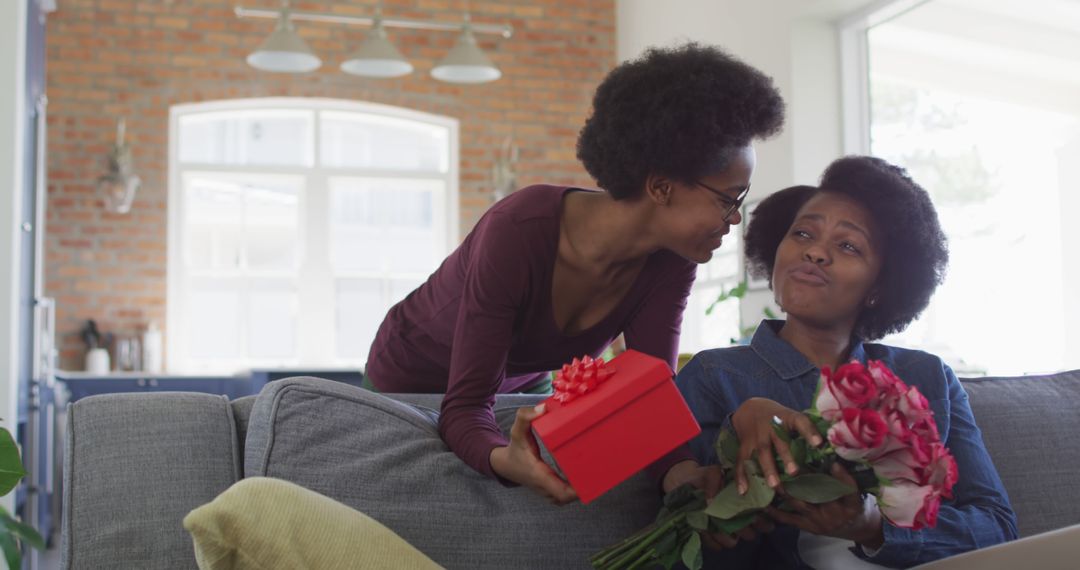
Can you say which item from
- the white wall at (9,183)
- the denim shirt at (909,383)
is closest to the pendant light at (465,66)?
the white wall at (9,183)

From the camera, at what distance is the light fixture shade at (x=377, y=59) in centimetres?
645

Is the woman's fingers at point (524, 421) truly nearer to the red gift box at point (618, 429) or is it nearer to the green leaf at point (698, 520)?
the red gift box at point (618, 429)

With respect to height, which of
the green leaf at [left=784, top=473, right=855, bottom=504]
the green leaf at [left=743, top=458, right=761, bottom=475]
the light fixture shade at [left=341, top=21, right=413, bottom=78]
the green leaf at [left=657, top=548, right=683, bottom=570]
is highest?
the light fixture shade at [left=341, top=21, right=413, bottom=78]

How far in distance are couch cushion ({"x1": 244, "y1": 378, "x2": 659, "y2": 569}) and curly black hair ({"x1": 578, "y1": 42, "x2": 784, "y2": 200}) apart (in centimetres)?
50

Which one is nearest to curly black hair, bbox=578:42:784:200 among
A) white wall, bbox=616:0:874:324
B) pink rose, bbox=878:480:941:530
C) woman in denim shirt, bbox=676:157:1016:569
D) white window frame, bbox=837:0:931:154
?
woman in denim shirt, bbox=676:157:1016:569

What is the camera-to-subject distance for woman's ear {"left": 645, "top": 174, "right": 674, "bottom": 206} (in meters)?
1.73

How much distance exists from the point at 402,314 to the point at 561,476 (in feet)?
2.51

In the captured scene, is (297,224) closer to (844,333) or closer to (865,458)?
(844,333)

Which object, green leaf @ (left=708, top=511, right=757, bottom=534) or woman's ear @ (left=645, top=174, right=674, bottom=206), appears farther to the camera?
woman's ear @ (left=645, top=174, right=674, bottom=206)

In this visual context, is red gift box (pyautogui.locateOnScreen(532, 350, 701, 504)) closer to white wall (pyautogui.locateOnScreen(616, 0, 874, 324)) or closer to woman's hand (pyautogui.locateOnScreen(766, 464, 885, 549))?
woman's hand (pyautogui.locateOnScreen(766, 464, 885, 549))

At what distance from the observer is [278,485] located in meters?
1.29

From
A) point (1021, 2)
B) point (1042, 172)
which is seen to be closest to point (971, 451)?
point (1042, 172)

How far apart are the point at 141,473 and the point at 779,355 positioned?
1.01m

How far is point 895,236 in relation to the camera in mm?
1967
